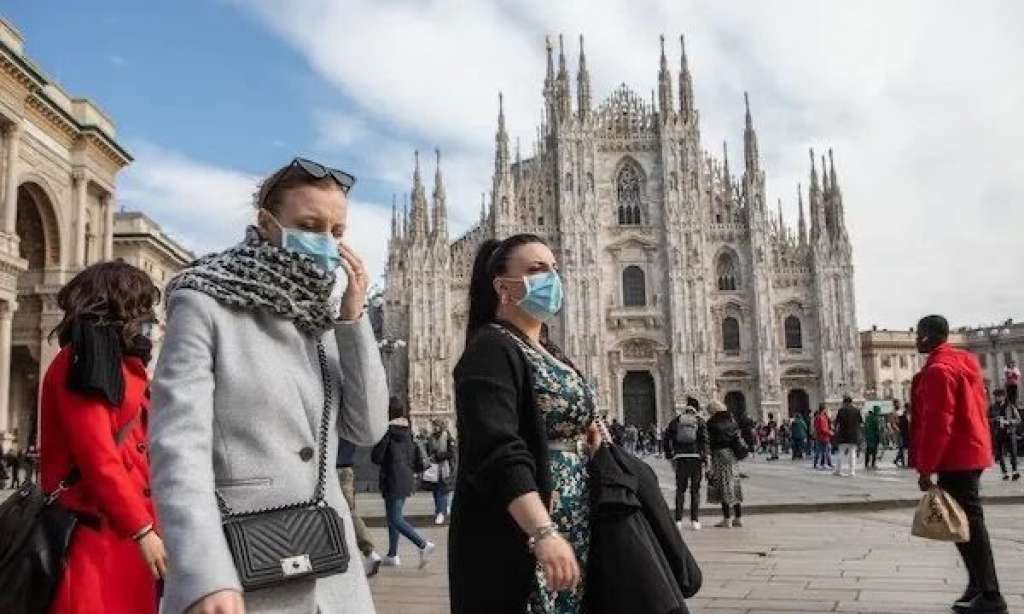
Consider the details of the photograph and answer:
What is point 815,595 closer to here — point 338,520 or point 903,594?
point 903,594

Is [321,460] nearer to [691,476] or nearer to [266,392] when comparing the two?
[266,392]

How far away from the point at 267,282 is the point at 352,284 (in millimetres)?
219

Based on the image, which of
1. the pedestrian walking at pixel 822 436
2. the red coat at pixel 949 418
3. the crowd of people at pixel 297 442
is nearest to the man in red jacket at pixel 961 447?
the red coat at pixel 949 418

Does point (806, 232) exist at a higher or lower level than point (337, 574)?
higher

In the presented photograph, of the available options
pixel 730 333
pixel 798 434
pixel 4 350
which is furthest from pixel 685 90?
pixel 4 350

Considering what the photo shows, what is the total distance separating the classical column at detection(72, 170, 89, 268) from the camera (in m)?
22.7

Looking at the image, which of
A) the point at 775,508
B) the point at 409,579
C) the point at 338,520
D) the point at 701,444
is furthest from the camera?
the point at 775,508

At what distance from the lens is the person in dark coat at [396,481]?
745 cm

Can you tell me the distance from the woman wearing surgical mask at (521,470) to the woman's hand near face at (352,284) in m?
0.46

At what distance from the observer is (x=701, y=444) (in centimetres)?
986

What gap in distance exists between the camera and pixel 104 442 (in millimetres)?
2646

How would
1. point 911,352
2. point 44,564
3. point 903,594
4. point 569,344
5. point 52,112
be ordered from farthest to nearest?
point 911,352, point 569,344, point 52,112, point 903,594, point 44,564

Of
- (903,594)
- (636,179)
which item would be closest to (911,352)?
(636,179)

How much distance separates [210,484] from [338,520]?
0.32 metres
